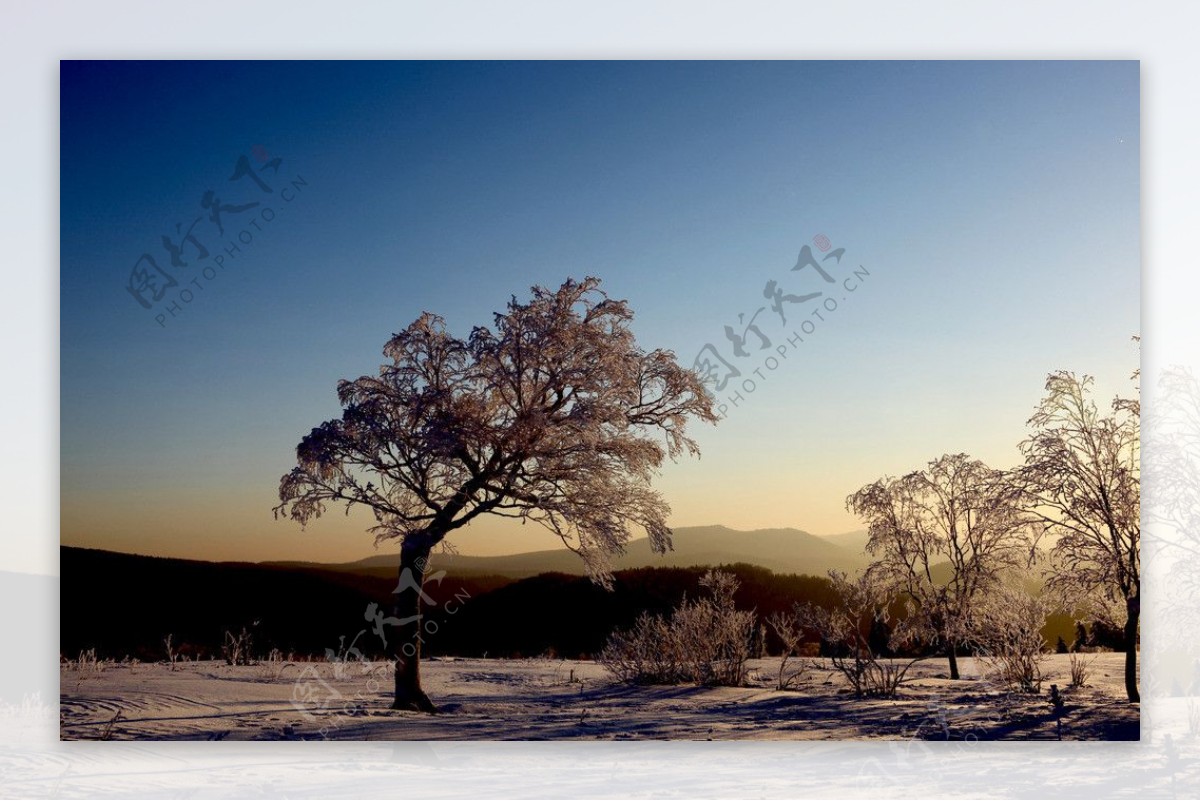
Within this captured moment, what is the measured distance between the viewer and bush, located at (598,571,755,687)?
693 cm

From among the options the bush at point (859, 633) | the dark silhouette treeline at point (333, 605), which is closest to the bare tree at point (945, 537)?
the bush at point (859, 633)

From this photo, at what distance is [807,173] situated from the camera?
22.3ft

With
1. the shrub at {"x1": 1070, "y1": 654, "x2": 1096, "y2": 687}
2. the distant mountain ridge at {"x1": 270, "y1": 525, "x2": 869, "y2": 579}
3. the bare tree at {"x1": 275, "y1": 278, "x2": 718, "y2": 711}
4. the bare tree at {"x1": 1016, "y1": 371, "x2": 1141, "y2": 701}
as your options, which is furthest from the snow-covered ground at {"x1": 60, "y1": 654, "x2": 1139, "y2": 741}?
the distant mountain ridge at {"x1": 270, "y1": 525, "x2": 869, "y2": 579}

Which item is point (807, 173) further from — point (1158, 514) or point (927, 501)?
point (1158, 514)

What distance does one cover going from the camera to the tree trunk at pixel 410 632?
22.1 ft

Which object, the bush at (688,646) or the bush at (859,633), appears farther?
the bush at (688,646)

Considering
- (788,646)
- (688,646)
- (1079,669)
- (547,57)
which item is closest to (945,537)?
(1079,669)

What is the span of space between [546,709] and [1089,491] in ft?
11.9

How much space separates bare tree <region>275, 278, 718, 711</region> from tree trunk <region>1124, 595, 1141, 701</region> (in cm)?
285

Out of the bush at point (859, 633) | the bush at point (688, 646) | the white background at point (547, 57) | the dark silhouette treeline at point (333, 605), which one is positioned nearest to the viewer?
the white background at point (547, 57)

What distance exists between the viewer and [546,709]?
6.79m

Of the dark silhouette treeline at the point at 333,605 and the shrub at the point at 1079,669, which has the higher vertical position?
the dark silhouette treeline at the point at 333,605

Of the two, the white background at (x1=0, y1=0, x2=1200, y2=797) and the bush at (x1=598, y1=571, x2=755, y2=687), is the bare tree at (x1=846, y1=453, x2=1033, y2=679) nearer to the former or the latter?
the white background at (x1=0, y1=0, x2=1200, y2=797)

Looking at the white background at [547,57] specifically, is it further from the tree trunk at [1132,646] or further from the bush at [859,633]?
the bush at [859,633]
